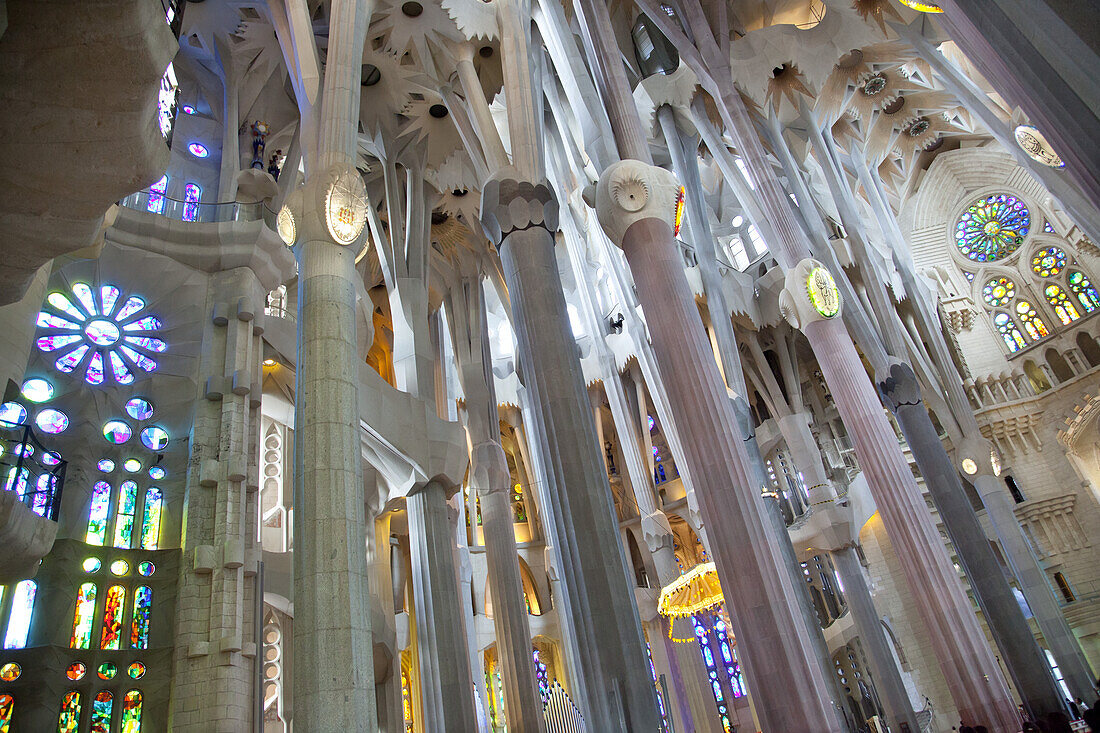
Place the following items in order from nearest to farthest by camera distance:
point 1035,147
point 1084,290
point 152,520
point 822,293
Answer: point 152,520 → point 1035,147 → point 822,293 → point 1084,290

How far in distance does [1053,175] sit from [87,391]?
15155 mm

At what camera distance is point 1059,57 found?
9.64ft

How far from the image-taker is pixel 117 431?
10680mm

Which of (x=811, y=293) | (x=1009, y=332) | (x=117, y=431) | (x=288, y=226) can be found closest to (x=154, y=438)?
(x=117, y=431)

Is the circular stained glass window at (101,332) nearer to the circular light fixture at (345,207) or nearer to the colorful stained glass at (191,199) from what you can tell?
the colorful stained glass at (191,199)

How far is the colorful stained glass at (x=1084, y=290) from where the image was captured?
774 inches

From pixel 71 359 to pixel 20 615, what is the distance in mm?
3711

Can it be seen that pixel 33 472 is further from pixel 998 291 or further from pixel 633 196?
pixel 998 291

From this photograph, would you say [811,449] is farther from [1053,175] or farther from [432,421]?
[432,421]

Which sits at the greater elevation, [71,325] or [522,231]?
[71,325]

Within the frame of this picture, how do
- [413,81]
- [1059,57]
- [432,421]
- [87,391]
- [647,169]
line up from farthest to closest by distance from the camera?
1. [413,81]
2. [432,421]
3. [87,391]
4. [647,169]
5. [1059,57]

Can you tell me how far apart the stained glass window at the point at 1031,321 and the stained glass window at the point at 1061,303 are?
0.48 meters

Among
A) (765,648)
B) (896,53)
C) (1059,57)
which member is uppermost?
(896,53)

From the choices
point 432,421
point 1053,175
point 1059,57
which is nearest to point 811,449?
point 1053,175
